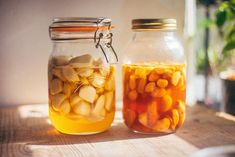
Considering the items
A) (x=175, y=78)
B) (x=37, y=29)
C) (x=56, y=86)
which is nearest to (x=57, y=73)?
(x=56, y=86)

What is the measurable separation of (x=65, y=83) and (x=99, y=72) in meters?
0.07

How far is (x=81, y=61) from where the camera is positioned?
2.51 feet

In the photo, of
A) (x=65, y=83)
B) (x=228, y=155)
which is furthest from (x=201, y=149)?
(x=65, y=83)

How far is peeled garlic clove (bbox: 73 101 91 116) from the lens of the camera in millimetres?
764

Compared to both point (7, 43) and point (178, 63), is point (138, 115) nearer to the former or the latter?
point (178, 63)

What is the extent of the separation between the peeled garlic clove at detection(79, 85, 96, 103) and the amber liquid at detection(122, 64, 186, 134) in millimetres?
88

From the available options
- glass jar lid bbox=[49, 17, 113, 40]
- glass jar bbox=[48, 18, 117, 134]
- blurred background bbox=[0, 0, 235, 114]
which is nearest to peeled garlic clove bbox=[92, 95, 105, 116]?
glass jar bbox=[48, 18, 117, 134]

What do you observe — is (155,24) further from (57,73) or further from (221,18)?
(221,18)

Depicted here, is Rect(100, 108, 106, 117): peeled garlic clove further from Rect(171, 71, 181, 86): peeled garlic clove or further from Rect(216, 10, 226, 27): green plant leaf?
Rect(216, 10, 226, 27): green plant leaf

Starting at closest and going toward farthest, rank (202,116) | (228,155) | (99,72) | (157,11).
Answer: (228,155) < (99,72) < (202,116) < (157,11)

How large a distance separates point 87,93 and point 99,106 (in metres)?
0.04

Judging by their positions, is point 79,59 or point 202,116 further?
point 202,116

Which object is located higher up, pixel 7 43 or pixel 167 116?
pixel 7 43

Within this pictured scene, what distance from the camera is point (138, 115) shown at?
0.80m
